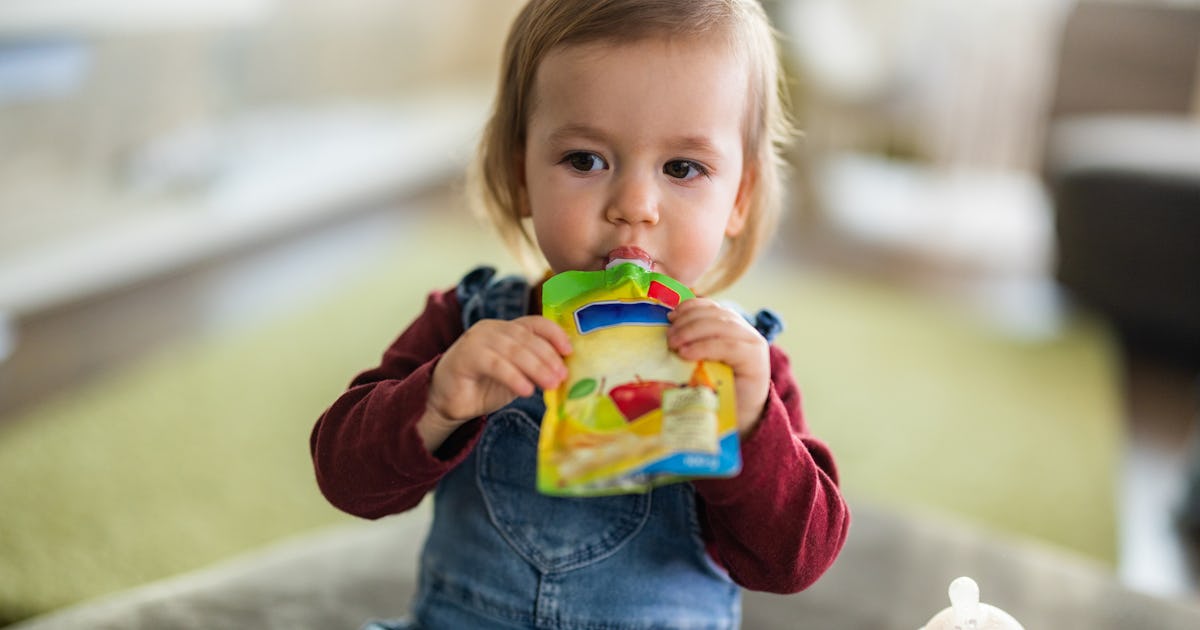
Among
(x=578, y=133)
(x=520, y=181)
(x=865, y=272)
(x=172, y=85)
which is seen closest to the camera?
(x=578, y=133)

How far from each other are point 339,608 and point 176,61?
2038 mm

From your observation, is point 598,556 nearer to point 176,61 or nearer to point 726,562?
point 726,562

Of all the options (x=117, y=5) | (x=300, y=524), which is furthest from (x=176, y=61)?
(x=300, y=524)

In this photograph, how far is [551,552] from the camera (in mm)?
816

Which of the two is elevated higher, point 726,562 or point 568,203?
point 568,203

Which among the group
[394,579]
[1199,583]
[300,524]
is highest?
[394,579]

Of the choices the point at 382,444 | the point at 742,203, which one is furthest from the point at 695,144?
the point at 382,444

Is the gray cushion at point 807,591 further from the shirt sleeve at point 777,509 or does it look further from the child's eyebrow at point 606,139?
the child's eyebrow at point 606,139

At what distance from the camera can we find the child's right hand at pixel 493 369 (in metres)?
0.66

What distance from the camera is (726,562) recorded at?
79 cm

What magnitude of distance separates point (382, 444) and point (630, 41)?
313mm

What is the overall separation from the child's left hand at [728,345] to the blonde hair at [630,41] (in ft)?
0.65

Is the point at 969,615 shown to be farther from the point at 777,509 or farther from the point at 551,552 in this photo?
the point at 551,552

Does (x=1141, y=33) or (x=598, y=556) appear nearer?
(x=598, y=556)
